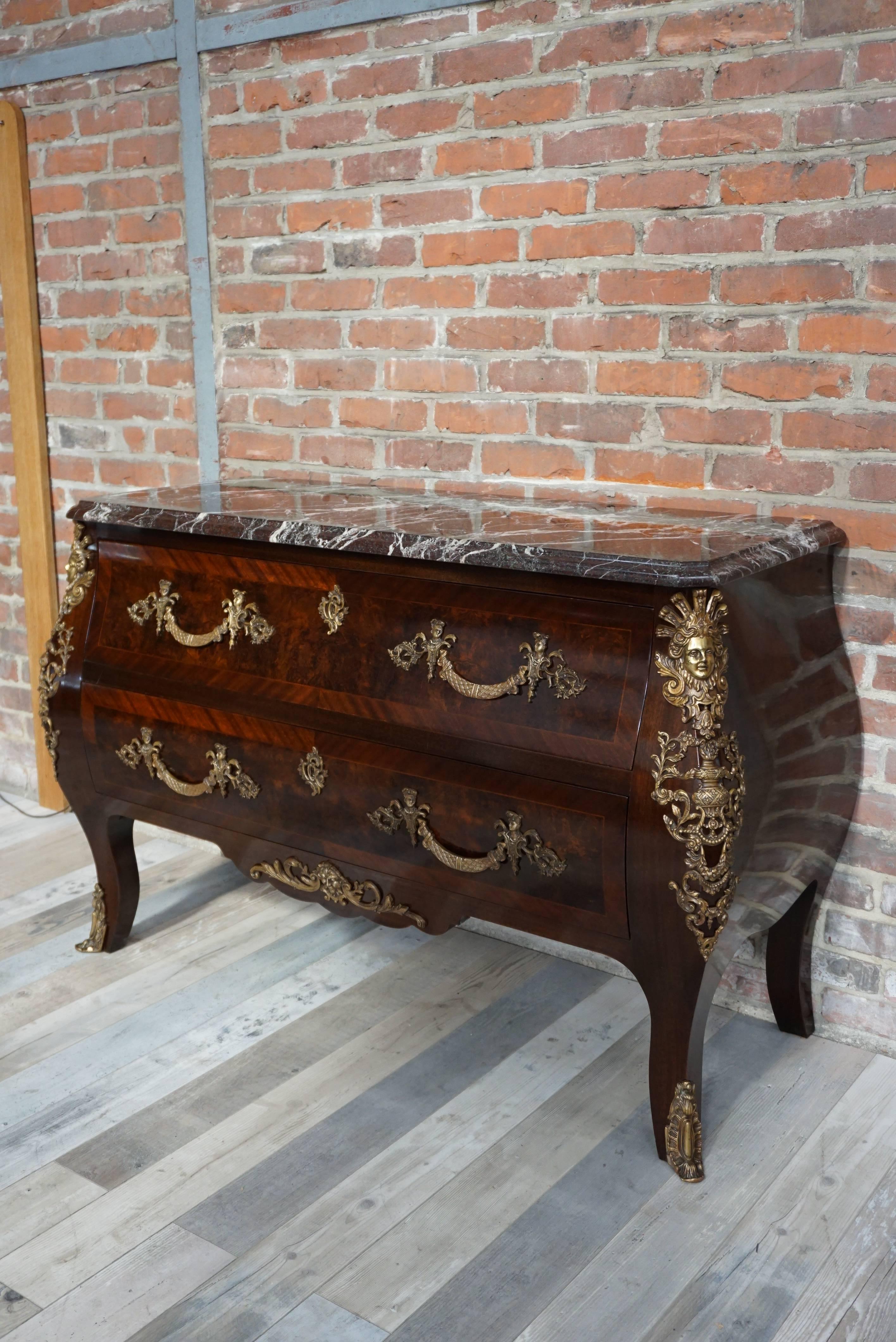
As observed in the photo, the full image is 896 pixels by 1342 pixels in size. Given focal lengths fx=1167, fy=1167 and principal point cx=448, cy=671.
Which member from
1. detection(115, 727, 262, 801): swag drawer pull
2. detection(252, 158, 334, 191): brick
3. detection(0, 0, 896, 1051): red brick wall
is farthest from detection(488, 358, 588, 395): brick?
detection(115, 727, 262, 801): swag drawer pull

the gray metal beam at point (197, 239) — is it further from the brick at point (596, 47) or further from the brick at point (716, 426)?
the brick at point (716, 426)

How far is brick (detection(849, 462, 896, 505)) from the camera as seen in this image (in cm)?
198

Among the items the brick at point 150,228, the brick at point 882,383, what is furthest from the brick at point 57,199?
the brick at point 882,383

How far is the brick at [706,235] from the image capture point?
6.63 ft

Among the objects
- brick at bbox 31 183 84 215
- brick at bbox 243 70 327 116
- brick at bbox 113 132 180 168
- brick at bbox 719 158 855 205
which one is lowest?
brick at bbox 719 158 855 205

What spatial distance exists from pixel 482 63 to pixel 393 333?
21.4 inches

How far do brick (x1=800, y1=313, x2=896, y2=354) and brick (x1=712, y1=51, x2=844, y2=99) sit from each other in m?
0.36

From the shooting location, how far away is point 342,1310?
1.55 metres

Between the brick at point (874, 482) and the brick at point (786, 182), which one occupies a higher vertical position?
the brick at point (786, 182)

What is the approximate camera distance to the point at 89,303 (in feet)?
9.78

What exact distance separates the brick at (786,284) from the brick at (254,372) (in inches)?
42.0

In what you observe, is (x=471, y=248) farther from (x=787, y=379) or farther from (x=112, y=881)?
(x=112, y=881)

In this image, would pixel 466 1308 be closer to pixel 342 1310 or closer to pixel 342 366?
pixel 342 1310

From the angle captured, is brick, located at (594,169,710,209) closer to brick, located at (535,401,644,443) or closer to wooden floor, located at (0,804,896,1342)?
brick, located at (535,401,644,443)
